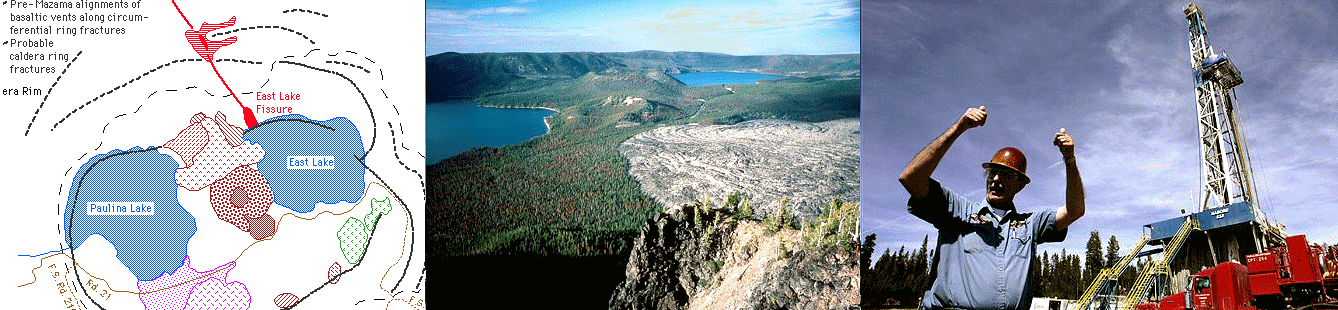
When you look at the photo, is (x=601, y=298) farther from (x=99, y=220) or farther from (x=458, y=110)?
(x=99, y=220)

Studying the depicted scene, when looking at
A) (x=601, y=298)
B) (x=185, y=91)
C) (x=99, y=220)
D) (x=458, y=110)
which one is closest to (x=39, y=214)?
(x=99, y=220)

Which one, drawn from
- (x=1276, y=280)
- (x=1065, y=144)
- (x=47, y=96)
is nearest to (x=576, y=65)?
(x=47, y=96)

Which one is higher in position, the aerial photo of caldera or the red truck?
the aerial photo of caldera

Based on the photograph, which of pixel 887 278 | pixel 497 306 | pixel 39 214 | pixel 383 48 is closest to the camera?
pixel 39 214

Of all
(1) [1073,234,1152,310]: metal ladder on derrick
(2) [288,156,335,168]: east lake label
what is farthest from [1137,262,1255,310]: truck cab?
(2) [288,156,335,168]: east lake label

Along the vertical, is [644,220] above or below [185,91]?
below

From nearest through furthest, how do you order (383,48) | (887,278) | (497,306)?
(383,48) < (497,306) < (887,278)

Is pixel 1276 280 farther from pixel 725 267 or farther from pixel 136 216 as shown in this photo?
pixel 136 216

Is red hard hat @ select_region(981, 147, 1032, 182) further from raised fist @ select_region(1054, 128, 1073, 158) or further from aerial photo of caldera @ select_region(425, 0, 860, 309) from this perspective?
aerial photo of caldera @ select_region(425, 0, 860, 309)
